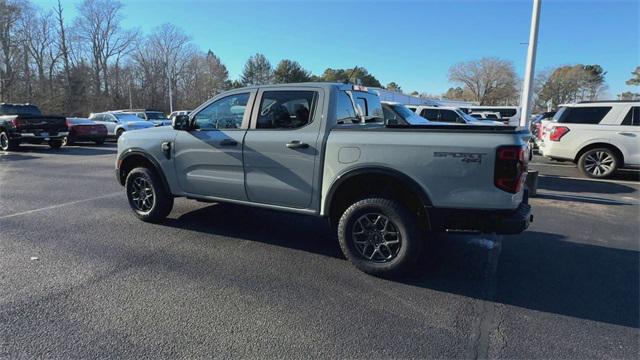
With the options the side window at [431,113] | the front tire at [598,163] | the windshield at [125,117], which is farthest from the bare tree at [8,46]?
the front tire at [598,163]

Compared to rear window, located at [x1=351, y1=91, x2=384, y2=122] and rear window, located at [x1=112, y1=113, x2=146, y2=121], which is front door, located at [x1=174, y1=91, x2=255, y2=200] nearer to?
rear window, located at [x1=351, y1=91, x2=384, y2=122]

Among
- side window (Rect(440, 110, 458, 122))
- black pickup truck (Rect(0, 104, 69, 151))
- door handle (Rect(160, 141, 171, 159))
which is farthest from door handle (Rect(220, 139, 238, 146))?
black pickup truck (Rect(0, 104, 69, 151))

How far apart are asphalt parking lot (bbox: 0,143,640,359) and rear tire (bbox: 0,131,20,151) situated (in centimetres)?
1194

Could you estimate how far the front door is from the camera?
183 inches

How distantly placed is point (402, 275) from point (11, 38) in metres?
60.3

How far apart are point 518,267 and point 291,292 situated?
2.47 m

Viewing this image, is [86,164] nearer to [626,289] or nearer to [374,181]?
[374,181]

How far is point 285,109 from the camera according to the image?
4445 mm

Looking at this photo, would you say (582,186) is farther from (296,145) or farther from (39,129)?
(39,129)

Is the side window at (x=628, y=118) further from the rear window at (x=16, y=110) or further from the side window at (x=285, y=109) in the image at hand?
the rear window at (x=16, y=110)

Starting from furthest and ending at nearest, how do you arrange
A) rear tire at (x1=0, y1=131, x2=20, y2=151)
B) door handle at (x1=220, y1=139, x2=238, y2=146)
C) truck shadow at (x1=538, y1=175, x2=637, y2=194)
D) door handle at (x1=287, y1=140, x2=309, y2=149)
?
rear tire at (x1=0, y1=131, x2=20, y2=151) → truck shadow at (x1=538, y1=175, x2=637, y2=194) → door handle at (x1=220, y1=139, x2=238, y2=146) → door handle at (x1=287, y1=140, x2=309, y2=149)

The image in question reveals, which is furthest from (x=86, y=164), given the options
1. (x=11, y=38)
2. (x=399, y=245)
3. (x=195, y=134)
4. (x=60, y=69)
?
(x=60, y=69)

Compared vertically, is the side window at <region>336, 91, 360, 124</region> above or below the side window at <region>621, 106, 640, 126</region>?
below

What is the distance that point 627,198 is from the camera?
A: 24.7 feet
